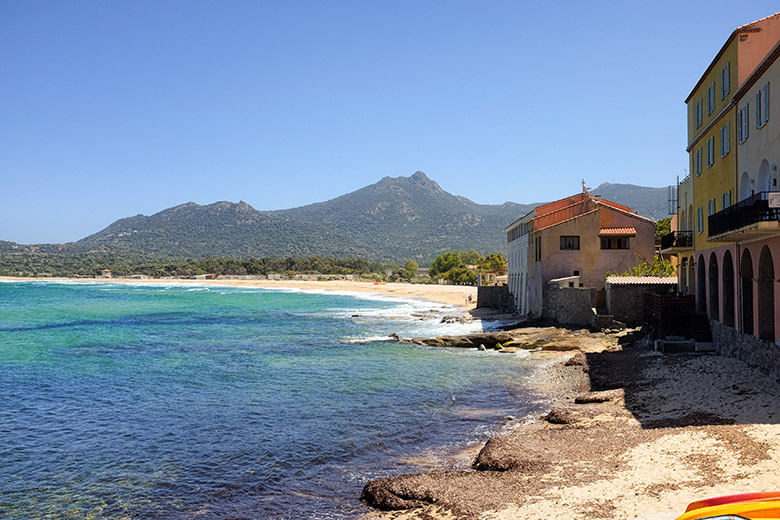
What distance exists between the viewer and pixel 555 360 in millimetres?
32062

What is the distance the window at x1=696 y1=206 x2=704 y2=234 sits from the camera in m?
28.7

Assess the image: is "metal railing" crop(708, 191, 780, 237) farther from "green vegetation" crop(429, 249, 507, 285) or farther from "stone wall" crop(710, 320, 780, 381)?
"green vegetation" crop(429, 249, 507, 285)

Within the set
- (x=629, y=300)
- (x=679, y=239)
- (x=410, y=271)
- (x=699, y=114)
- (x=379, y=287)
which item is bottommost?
(x=379, y=287)

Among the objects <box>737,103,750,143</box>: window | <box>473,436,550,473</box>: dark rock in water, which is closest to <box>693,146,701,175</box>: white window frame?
<box>737,103,750,143</box>: window

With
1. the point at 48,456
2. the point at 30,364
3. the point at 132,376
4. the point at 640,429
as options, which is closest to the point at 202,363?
the point at 132,376

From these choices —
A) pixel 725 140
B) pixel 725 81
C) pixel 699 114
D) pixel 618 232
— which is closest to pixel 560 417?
pixel 725 140

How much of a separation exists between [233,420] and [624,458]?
41.7ft

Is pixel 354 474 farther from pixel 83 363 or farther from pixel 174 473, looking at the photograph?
pixel 83 363

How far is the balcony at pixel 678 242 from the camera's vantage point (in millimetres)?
31297

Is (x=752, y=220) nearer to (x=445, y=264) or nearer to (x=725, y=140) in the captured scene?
(x=725, y=140)


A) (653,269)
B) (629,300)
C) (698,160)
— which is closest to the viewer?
(698,160)

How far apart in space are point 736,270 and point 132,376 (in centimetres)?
2604

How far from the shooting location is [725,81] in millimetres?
24938

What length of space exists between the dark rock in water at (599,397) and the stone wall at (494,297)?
4151 centimetres
